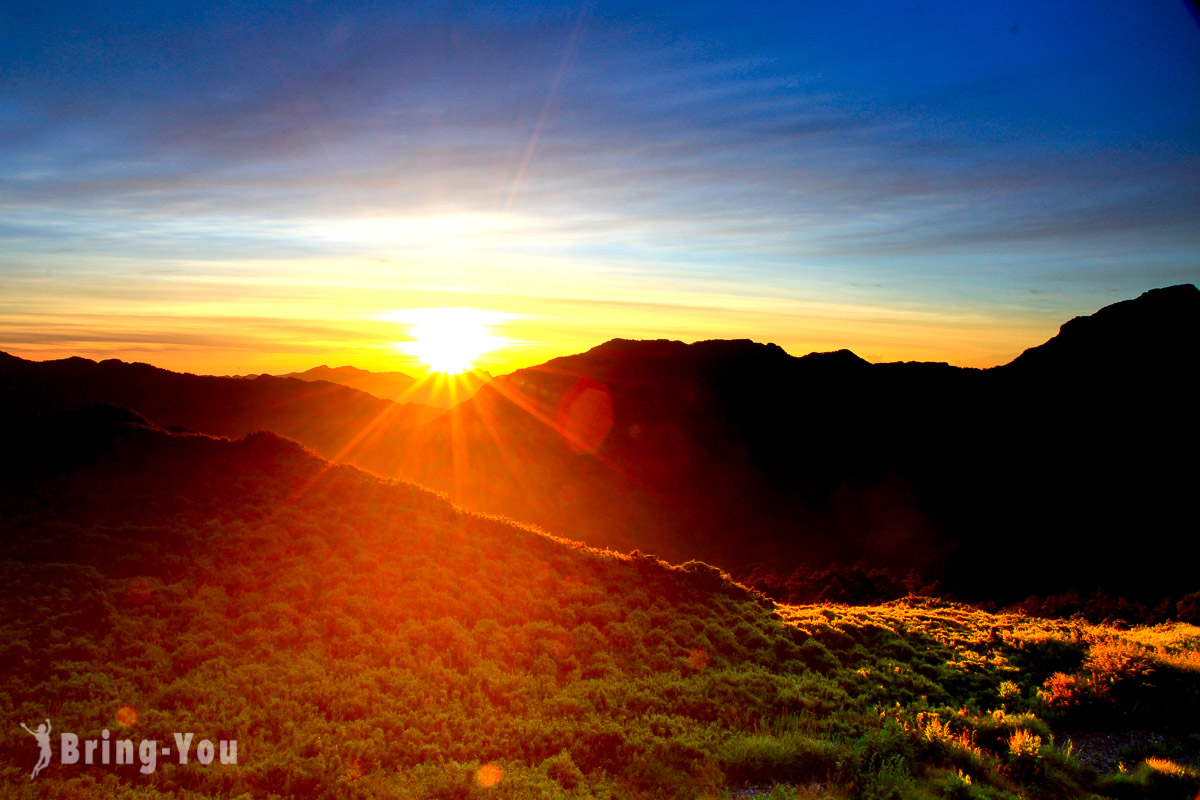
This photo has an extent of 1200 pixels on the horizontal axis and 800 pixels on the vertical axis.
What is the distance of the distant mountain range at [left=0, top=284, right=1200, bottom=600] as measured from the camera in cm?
4716

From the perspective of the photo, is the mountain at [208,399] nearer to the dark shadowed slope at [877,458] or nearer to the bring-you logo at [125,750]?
the dark shadowed slope at [877,458]

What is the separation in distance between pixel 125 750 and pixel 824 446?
238 ft

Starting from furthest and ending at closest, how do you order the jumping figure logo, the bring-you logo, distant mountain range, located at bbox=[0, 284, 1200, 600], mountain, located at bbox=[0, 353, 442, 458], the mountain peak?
mountain, located at bbox=[0, 353, 442, 458]
the mountain peak
distant mountain range, located at bbox=[0, 284, 1200, 600]
the bring-you logo
the jumping figure logo

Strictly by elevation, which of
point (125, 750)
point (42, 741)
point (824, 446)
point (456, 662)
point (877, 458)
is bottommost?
point (877, 458)

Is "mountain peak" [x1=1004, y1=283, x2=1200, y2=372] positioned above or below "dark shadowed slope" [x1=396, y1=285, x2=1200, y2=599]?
above

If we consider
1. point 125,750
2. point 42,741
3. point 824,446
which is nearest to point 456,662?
point 125,750

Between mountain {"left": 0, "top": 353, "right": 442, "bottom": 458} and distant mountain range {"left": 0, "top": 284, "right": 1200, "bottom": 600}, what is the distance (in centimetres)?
36

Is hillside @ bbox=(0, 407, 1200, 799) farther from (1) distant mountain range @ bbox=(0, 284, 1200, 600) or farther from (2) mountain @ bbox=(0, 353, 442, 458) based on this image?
(2) mountain @ bbox=(0, 353, 442, 458)

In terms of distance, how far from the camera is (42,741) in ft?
27.7

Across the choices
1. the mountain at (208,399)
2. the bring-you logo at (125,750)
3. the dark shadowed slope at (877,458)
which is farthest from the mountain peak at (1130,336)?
the mountain at (208,399)

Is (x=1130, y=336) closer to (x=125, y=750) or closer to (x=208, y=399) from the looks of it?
(x=125, y=750)

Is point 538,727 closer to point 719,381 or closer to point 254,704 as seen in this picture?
point 254,704

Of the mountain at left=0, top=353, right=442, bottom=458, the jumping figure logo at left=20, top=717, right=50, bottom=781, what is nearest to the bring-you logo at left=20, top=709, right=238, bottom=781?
the jumping figure logo at left=20, top=717, right=50, bottom=781

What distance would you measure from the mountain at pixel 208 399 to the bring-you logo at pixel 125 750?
7763 cm
